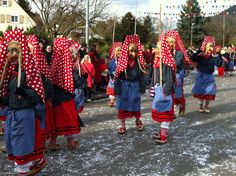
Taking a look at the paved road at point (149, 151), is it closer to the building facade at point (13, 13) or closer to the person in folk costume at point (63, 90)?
the person in folk costume at point (63, 90)

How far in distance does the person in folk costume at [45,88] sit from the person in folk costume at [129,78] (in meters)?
1.69

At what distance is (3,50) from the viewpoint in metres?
4.45

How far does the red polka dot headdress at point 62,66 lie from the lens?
5.77 m

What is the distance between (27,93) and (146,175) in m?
1.90

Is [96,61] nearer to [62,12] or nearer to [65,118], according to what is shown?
[65,118]

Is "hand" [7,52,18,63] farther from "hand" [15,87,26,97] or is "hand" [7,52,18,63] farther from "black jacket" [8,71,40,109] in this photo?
"hand" [15,87,26,97]

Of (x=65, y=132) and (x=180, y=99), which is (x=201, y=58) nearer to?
(x=180, y=99)

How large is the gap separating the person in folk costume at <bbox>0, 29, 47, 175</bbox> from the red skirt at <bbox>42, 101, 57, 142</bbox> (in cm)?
116

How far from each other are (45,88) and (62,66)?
3.45 ft

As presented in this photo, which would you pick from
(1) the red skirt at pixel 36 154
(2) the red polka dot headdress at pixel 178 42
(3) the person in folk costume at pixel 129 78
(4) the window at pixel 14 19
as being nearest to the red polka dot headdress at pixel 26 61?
(1) the red skirt at pixel 36 154

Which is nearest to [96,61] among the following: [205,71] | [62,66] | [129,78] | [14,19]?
[205,71]

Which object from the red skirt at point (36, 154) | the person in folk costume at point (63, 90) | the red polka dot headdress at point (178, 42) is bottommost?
the red skirt at point (36, 154)

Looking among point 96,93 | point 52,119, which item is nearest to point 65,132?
point 52,119

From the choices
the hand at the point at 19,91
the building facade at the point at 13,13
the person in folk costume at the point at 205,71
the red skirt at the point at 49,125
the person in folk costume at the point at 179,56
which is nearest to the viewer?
the hand at the point at 19,91
